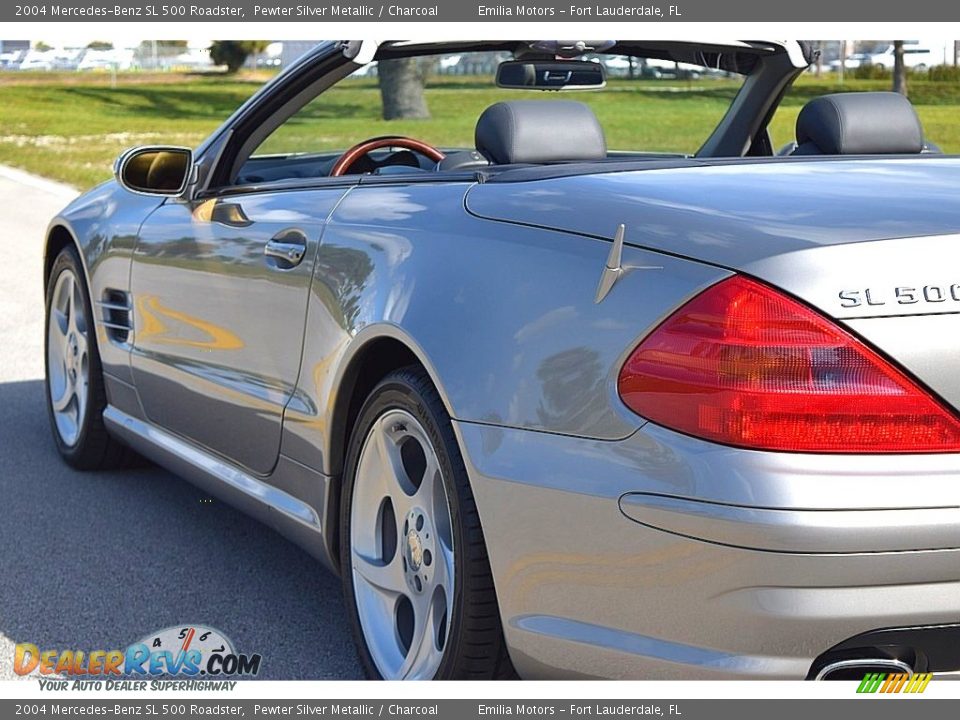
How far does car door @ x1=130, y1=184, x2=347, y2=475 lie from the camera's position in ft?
12.3

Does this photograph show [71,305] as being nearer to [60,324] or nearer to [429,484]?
[60,324]

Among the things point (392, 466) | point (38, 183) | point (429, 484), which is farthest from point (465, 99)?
point (38, 183)

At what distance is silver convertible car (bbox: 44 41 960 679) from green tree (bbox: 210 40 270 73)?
30.6 meters

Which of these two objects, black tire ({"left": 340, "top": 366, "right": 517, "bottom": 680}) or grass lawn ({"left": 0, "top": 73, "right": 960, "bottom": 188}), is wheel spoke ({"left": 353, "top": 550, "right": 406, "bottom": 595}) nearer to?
Answer: black tire ({"left": 340, "top": 366, "right": 517, "bottom": 680})

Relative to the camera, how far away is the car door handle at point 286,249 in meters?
3.71

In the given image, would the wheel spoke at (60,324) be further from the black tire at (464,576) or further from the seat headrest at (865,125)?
the seat headrest at (865,125)

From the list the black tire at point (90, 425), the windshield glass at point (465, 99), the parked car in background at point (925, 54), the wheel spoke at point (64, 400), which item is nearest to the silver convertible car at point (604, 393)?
the windshield glass at point (465, 99)

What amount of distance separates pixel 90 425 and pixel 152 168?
1171 millimetres

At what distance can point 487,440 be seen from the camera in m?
2.84

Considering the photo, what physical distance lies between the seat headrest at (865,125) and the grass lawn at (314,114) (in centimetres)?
42

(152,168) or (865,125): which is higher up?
(865,125)

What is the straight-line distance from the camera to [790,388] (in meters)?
2.47

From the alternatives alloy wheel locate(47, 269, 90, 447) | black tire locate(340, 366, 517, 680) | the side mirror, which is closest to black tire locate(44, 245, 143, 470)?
alloy wheel locate(47, 269, 90, 447)
